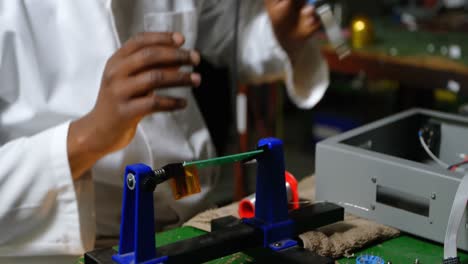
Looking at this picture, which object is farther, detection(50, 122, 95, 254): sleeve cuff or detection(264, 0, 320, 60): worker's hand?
detection(264, 0, 320, 60): worker's hand

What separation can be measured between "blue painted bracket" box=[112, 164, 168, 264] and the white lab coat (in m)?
0.25

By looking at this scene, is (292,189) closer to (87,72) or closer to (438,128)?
(438,128)

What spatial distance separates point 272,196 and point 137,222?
0.59ft

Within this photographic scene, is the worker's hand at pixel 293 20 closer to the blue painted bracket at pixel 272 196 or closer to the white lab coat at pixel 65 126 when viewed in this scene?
the white lab coat at pixel 65 126

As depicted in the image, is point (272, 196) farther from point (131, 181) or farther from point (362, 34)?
point (362, 34)

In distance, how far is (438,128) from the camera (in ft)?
3.15

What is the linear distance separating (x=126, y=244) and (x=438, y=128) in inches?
21.8

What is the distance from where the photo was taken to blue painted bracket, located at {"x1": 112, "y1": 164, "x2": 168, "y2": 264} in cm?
61

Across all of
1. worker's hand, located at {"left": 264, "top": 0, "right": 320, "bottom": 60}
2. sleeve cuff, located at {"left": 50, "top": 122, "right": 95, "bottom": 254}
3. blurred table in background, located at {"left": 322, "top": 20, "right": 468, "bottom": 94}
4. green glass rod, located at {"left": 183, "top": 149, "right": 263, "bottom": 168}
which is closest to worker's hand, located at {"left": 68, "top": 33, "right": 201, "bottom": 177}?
sleeve cuff, located at {"left": 50, "top": 122, "right": 95, "bottom": 254}

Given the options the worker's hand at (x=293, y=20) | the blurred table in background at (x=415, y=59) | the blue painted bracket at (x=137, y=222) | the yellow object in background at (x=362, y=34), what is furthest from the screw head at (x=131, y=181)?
the yellow object in background at (x=362, y=34)

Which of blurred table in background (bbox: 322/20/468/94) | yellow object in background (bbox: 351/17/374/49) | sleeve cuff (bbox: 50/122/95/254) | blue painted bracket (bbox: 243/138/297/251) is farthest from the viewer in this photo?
yellow object in background (bbox: 351/17/374/49)

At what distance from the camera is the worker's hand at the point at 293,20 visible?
1153mm

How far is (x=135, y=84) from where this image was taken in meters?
0.78

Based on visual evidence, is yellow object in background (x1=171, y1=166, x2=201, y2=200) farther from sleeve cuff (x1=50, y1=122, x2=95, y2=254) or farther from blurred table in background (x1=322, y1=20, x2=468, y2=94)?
blurred table in background (x1=322, y1=20, x2=468, y2=94)
